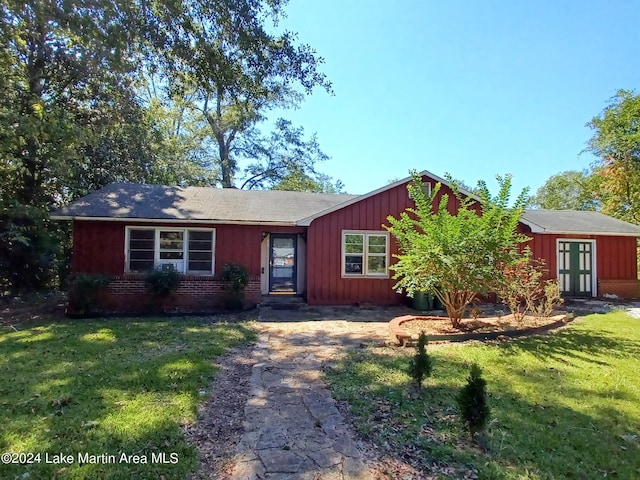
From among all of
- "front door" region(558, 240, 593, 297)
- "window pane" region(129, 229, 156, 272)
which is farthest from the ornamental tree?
"window pane" region(129, 229, 156, 272)

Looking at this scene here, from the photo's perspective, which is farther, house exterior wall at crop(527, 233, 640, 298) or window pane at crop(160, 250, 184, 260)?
house exterior wall at crop(527, 233, 640, 298)

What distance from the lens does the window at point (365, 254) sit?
38.1 feet

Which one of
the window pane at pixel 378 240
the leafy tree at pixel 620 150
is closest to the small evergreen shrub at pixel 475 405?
the window pane at pixel 378 240

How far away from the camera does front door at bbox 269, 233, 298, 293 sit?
503 inches

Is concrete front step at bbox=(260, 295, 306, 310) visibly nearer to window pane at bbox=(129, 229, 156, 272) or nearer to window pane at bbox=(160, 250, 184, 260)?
window pane at bbox=(160, 250, 184, 260)

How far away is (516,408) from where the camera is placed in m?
4.10

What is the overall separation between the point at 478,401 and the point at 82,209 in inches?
437

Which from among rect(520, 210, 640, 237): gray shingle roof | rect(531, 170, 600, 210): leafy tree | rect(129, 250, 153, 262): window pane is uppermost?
rect(531, 170, 600, 210): leafy tree

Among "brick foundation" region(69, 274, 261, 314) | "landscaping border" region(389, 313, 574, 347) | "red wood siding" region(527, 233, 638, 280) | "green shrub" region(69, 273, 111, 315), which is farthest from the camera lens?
"red wood siding" region(527, 233, 638, 280)

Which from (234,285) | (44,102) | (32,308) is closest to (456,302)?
(234,285)

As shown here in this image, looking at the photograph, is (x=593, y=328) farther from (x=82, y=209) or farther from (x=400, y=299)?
(x=82, y=209)

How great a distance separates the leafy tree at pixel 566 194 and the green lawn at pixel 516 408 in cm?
3085

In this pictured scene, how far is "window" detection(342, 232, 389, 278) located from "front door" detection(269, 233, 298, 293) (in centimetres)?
217

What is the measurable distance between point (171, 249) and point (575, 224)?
14.2 meters
